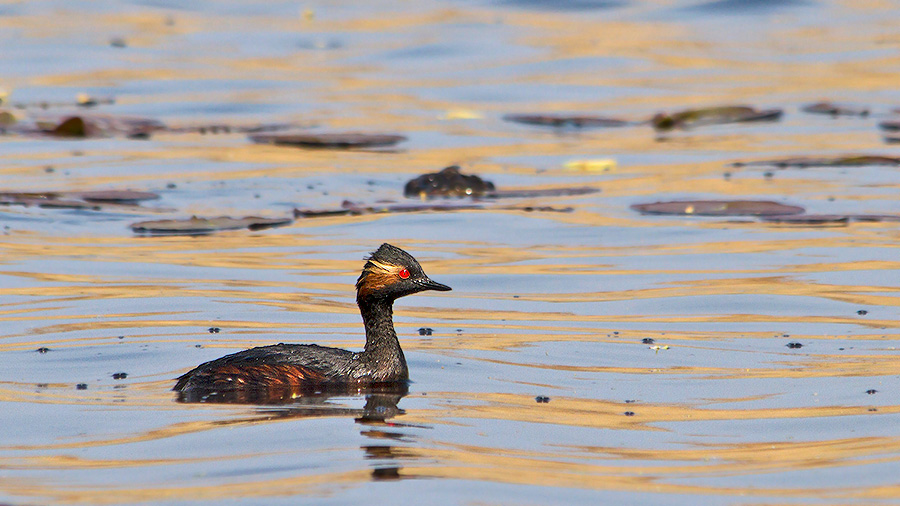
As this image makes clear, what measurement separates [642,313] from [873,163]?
21.4 ft

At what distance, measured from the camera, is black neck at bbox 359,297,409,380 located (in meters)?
8.12

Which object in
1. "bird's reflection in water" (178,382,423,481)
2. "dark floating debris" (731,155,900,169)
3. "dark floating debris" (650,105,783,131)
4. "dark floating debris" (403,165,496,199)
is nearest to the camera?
"bird's reflection in water" (178,382,423,481)

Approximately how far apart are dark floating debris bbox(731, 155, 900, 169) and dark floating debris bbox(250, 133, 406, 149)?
4.35 metres

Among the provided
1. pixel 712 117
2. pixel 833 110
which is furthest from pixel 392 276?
pixel 833 110

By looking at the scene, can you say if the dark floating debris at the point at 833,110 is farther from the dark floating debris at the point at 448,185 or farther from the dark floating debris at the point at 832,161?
the dark floating debris at the point at 448,185

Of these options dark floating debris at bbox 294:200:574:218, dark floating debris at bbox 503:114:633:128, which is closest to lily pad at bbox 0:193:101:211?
dark floating debris at bbox 294:200:574:218

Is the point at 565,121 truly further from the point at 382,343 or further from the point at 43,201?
the point at 382,343

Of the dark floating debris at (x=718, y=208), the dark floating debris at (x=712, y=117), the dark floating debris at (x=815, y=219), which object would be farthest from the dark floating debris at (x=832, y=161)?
the dark floating debris at (x=712, y=117)

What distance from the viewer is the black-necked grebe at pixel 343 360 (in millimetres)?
7668

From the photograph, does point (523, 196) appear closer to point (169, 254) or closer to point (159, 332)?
point (169, 254)

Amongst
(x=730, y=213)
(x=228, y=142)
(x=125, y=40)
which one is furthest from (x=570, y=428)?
(x=125, y=40)

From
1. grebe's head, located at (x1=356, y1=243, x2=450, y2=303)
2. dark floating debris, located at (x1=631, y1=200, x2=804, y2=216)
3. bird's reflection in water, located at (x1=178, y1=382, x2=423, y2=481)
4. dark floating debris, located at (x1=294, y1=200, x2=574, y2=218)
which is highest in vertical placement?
dark floating debris, located at (x1=294, y1=200, x2=574, y2=218)

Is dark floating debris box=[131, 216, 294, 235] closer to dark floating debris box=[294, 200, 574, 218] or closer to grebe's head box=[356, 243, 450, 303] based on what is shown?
dark floating debris box=[294, 200, 574, 218]

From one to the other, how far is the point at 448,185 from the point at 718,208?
282 centimetres
